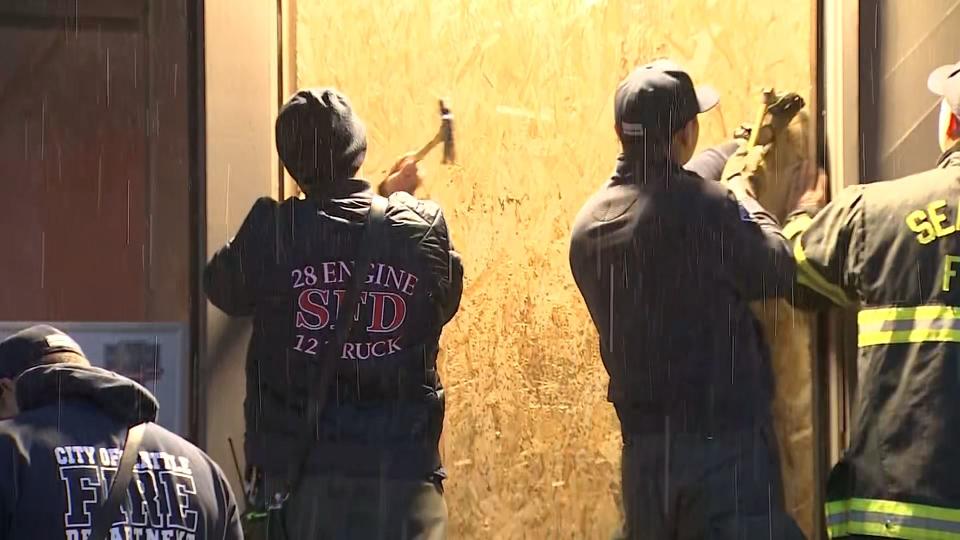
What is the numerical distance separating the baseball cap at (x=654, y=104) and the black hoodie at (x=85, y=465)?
184cm

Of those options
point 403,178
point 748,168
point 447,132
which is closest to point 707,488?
point 748,168

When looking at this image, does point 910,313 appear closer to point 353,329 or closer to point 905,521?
point 905,521

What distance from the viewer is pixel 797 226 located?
504 cm

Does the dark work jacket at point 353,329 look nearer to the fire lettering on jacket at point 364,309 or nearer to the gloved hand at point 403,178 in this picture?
the fire lettering on jacket at point 364,309

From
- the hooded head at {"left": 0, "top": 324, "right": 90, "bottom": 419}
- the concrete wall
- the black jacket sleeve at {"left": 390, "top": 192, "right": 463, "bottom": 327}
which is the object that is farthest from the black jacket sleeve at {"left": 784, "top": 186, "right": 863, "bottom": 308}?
the hooded head at {"left": 0, "top": 324, "right": 90, "bottom": 419}

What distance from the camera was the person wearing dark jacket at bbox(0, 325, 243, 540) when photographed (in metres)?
3.66

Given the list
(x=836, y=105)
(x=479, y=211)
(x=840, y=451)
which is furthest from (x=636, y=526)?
(x=836, y=105)

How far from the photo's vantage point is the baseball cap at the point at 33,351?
12.8 feet

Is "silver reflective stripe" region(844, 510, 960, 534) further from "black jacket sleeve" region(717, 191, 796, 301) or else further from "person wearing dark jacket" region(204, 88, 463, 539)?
"person wearing dark jacket" region(204, 88, 463, 539)

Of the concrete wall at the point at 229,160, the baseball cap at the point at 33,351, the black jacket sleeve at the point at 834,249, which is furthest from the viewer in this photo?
the concrete wall at the point at 229,160

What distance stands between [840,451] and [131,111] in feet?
10.1

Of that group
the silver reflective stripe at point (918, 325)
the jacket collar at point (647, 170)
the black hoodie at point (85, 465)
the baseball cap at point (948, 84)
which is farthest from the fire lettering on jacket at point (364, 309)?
the baseball cap at point (948, 84)

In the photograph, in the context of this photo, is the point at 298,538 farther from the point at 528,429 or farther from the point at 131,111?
the point at 131,111

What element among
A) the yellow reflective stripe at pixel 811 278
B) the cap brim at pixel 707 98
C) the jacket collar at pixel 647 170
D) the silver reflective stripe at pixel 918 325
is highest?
the cap brim at pixel 707 98
